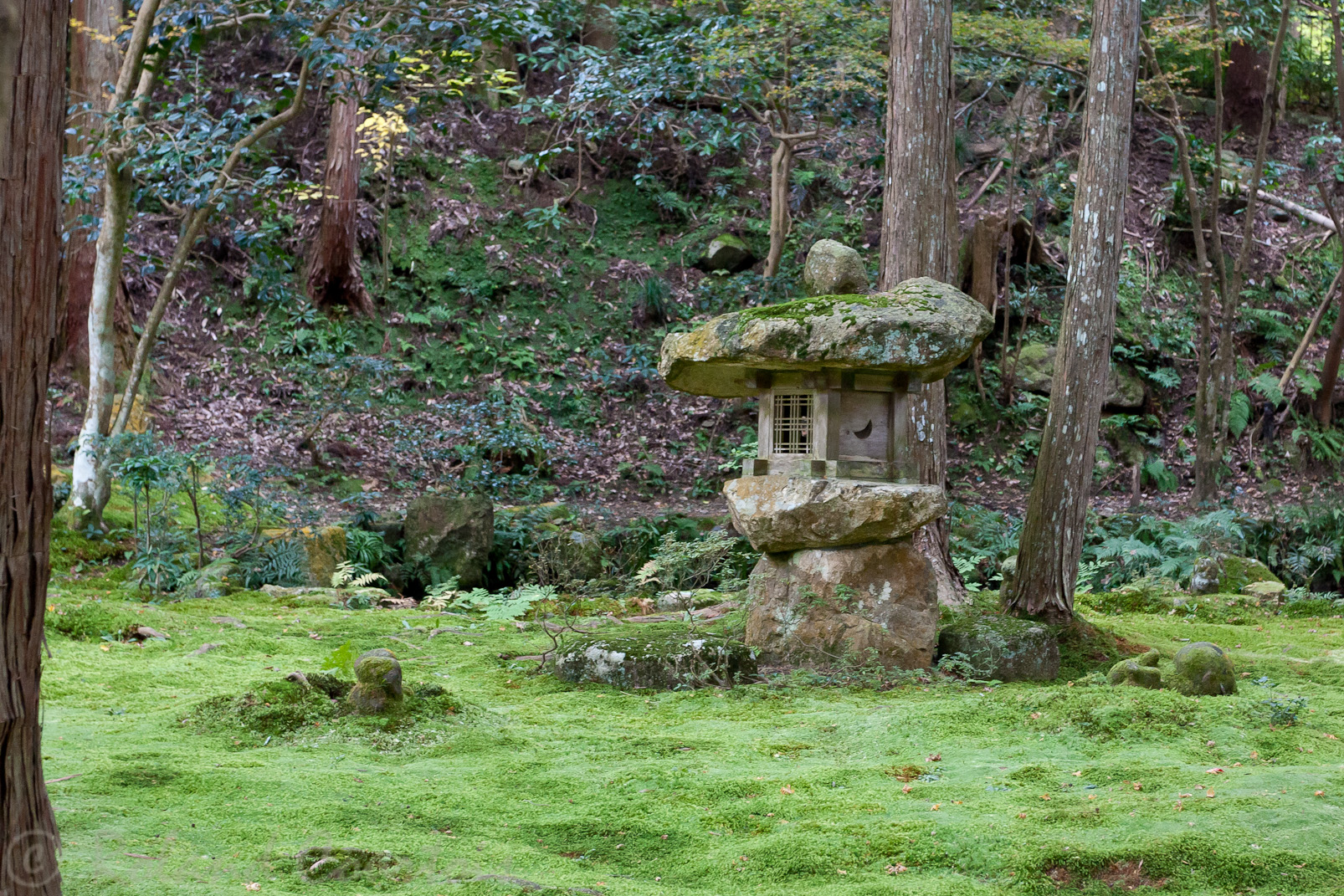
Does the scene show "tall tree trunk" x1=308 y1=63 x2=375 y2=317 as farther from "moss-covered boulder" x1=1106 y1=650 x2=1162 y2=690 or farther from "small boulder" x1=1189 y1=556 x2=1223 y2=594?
"moss-covered boulder" x1=1106 y1=650 x2=1162 y2=690

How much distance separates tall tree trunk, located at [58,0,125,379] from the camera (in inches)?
504

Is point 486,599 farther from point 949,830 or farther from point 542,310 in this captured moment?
point 542,310

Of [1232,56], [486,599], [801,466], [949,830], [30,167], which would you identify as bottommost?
[486,599]

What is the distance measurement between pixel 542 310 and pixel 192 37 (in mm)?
9062

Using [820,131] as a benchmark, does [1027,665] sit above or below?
below

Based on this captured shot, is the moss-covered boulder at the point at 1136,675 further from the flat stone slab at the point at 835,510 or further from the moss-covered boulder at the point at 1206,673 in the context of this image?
the flat stone slab at the point at 835,510

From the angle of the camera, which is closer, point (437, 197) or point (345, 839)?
point (345, 839)

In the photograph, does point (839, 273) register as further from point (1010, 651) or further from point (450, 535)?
point (450, 535)

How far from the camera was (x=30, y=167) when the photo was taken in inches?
94.5

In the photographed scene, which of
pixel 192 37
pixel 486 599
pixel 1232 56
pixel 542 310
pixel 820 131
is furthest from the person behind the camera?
pixel 1232 56

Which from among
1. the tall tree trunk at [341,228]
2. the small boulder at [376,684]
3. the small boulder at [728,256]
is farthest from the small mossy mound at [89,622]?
the small boulder at [728,256]

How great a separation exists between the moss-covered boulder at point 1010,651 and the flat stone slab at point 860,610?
28cm

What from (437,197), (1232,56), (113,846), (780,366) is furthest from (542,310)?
(113,846)

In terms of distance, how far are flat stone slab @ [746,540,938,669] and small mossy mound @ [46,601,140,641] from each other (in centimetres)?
449
